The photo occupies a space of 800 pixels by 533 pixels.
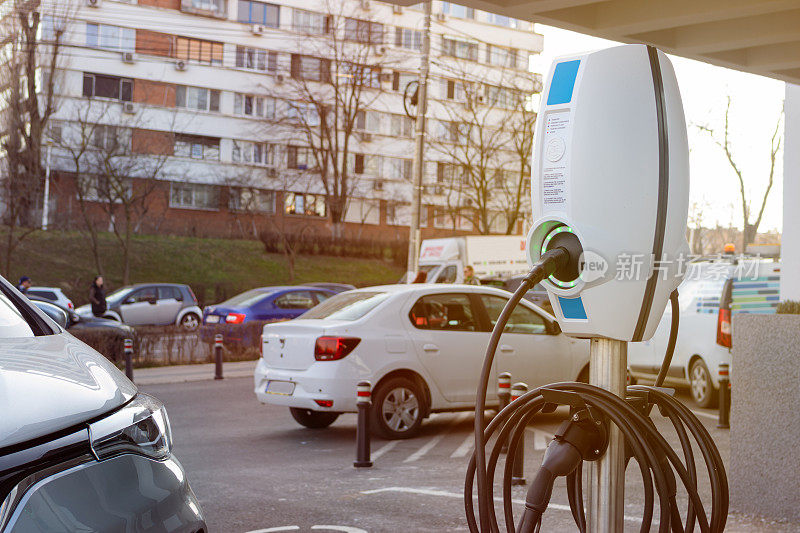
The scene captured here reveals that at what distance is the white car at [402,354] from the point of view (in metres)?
9.91

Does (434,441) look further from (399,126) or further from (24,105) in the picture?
(399,126)

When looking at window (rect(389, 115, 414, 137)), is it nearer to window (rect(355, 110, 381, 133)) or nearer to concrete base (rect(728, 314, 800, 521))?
window (rect(355, 110, 381, 133))

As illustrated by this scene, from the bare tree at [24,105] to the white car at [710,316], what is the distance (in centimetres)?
2557

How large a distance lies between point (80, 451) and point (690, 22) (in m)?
4.30

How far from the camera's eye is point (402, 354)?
1021 centimetres

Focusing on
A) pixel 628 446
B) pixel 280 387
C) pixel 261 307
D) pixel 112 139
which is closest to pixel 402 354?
pixel 280 387

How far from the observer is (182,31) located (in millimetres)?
51844

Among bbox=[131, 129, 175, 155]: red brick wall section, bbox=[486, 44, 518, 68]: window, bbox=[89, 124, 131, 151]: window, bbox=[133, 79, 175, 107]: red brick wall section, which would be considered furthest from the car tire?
bbox=[486, 44, 518, 68]: window

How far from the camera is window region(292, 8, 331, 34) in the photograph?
183 ft

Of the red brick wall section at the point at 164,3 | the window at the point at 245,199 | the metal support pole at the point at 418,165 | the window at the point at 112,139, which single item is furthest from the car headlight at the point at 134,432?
the red brick wall section at the point at 164,3

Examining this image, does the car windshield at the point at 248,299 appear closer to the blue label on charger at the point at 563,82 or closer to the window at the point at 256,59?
the blue label on charger at the point at 563,82

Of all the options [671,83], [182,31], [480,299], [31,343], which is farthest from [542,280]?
[182,31]

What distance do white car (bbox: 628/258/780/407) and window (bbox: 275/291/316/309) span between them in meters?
10.5

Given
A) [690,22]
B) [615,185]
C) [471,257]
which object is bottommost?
[471,257]
